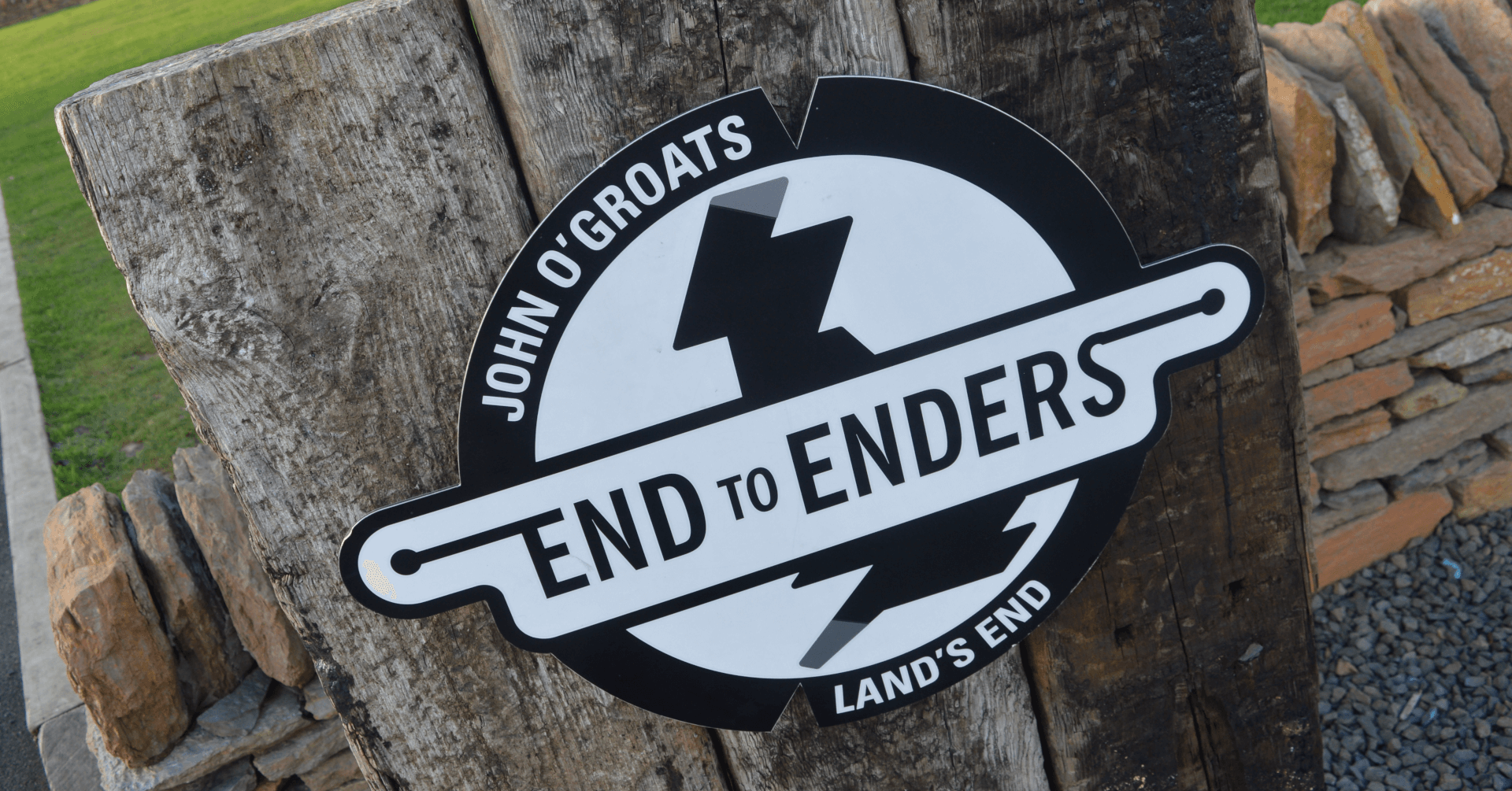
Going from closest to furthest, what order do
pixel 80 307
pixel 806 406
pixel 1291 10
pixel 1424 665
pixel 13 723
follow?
pixel 806 406, pixel 1424 665, pixel 13 723, pixel 1291 10, pixel 80 307

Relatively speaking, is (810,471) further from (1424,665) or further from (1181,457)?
(1424,665)

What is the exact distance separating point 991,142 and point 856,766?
0.82m

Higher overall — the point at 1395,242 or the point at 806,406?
the point at 806,406

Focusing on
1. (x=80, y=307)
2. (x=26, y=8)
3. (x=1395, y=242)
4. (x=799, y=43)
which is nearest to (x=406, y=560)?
(x=799, y=43)

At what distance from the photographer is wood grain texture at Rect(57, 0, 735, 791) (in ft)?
2.85

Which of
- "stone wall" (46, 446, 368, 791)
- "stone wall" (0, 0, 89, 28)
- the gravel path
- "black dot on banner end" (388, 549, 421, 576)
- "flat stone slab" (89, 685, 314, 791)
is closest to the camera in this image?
"black dot on banner end" (388, 549, 421, 576)

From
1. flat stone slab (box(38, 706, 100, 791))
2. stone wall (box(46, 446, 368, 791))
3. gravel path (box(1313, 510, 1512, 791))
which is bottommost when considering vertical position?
gravel path (box(1313, 510, 1512, 791))

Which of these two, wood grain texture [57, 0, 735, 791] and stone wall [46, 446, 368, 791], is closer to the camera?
wood grain texture [57, 0, 735, 791]

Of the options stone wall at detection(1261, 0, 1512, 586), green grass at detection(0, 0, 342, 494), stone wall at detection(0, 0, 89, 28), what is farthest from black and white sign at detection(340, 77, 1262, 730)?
stone wall at detection(0, 0, 89, 28)

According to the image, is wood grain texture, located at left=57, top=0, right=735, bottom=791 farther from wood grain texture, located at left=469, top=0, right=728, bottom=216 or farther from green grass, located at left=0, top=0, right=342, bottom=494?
green grass, located at left=0, top=0, right=342, bottom=494

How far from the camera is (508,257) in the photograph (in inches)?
37.8

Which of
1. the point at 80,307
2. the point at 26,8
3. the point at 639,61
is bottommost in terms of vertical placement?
the point at 80,307

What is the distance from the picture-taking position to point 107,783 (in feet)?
6.79

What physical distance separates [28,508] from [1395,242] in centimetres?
561
